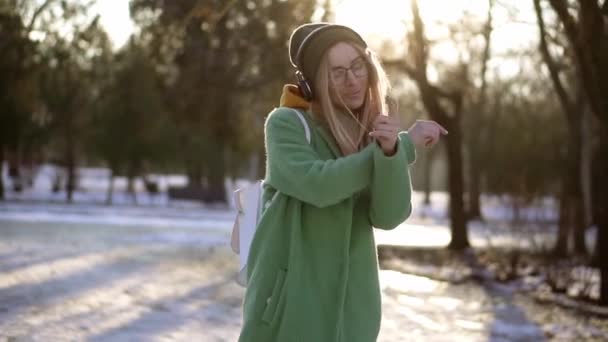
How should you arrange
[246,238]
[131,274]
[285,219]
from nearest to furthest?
[285,219] < [246,238] < [131,274]

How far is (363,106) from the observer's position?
2805 millimetres

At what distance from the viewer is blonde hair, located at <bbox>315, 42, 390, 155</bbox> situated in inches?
108

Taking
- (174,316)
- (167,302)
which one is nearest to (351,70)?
(174,316)

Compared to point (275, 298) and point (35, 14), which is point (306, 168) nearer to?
point (275, 298)

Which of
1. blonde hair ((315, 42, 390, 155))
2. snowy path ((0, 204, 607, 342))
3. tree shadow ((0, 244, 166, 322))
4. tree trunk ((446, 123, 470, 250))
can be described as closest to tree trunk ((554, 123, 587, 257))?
tree trunk ((446, 123, 470, 250))

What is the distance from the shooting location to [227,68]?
24.4 m

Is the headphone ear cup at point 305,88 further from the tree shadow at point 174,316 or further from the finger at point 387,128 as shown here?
the tree shadow at point 174,316

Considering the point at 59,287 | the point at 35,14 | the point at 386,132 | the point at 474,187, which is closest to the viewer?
the point at 386,132

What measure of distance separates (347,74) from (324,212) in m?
0.43

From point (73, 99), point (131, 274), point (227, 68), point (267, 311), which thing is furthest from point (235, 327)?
point (73, 99)

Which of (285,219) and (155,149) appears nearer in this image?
(285,219)

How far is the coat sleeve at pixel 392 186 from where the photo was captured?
2.57 metres

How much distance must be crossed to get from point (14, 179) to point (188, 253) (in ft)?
112

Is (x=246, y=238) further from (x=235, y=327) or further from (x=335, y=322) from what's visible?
(x=235, y=327)
